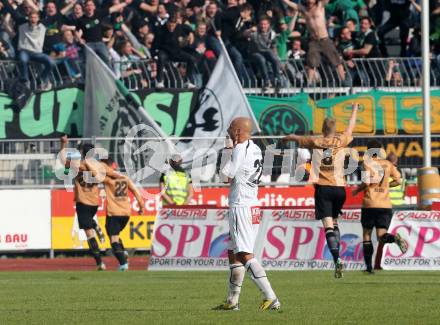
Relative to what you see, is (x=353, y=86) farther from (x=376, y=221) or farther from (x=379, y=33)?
(x=376, y=221)

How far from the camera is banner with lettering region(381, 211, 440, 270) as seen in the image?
68.5 feet

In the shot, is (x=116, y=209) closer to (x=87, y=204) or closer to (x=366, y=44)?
(x=87, y=204)

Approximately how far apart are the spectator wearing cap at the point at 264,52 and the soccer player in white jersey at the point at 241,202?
15335 mm

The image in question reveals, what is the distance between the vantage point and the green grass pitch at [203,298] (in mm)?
11945

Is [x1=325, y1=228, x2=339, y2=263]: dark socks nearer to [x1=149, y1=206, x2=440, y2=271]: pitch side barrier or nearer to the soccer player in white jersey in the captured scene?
[x1=149, y1=206, x2=440, y2=271]: pitch side barrier

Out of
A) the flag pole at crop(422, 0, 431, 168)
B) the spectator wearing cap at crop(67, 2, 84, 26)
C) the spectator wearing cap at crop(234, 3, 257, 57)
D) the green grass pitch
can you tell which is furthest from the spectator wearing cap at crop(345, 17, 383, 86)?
the green grass pitch

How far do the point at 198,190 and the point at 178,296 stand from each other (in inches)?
459

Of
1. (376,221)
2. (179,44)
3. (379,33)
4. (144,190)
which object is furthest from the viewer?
(379,33)

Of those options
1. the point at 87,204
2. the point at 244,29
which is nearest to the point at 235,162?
the point at 87,204

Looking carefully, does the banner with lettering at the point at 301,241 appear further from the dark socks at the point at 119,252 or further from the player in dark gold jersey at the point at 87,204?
the player in dark gold jersey at the point at 87,204

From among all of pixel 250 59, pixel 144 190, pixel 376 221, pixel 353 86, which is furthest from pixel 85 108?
pixel 376 221

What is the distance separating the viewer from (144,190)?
86.4 feet

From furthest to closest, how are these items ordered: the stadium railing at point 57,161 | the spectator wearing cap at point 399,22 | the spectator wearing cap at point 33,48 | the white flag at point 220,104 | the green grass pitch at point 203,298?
the spectator wearing cap at point 399,22
the spectator wearing cap at point 33,48
the white flag at point 220,104
the stadium railing at point 57,161
the green grass pitch at point 203,298

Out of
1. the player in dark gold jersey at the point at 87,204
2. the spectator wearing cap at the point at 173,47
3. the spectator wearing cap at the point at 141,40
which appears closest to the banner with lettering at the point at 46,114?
the spectator wearing cap at the point at 173,47
